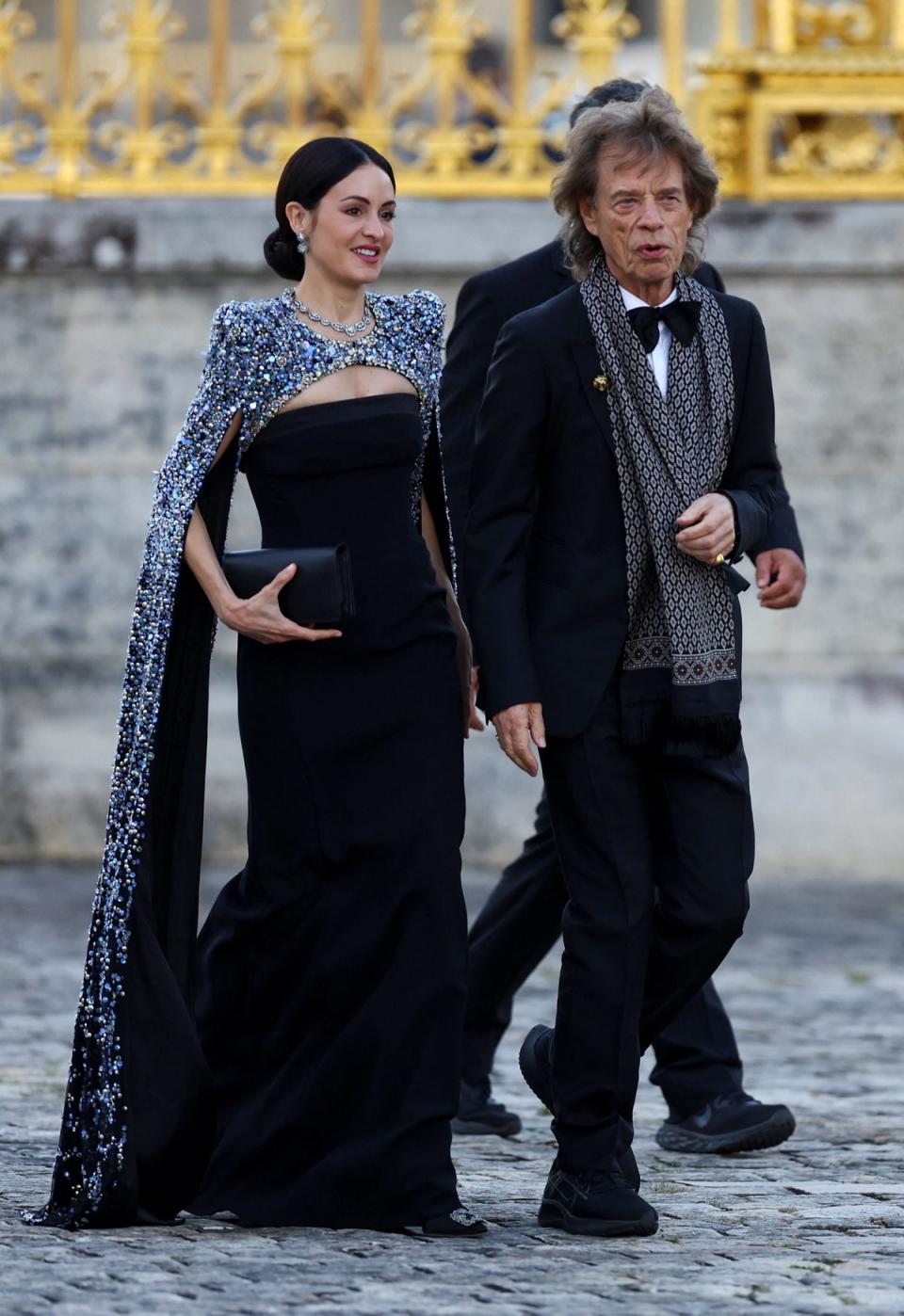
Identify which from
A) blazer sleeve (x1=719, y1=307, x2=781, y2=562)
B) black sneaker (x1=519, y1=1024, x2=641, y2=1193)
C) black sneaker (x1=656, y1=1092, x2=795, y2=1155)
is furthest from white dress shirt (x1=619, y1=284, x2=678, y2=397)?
black sneaker (x1=656, y1=1092, x2=795, y2=1155)

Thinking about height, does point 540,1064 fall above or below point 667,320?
below

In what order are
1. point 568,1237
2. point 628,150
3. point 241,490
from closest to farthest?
point 568,1237 → point 628,150 → point 241,490

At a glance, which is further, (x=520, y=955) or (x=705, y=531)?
(x=520, y=955)

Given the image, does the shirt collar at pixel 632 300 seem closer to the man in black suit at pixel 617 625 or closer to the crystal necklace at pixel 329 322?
the man in black suit at pixel 617 625

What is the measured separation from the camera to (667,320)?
187 inches

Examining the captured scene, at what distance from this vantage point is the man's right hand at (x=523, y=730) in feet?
15.2

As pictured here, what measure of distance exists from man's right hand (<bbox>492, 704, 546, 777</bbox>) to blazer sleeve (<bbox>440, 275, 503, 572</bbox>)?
112cm

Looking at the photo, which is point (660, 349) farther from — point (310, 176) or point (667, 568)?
point (310, 176)

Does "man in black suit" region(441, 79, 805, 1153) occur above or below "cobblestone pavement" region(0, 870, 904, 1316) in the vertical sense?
above

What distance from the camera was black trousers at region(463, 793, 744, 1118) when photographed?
5.68 meters

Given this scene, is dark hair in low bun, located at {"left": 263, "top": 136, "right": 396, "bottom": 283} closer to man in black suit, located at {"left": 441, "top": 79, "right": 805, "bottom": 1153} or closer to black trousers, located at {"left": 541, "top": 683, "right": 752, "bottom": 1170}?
man in black suit, located at {"left": 441, "top": 79, "right": 805, "bottom": 1153}

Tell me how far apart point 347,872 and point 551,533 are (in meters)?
0.68

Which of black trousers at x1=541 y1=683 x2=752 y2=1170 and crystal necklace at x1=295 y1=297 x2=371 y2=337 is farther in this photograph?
crystal necklace at x1=295 y1=297 x2=371 y2=337

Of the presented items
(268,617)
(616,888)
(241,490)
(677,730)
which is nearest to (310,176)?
(268,617)
